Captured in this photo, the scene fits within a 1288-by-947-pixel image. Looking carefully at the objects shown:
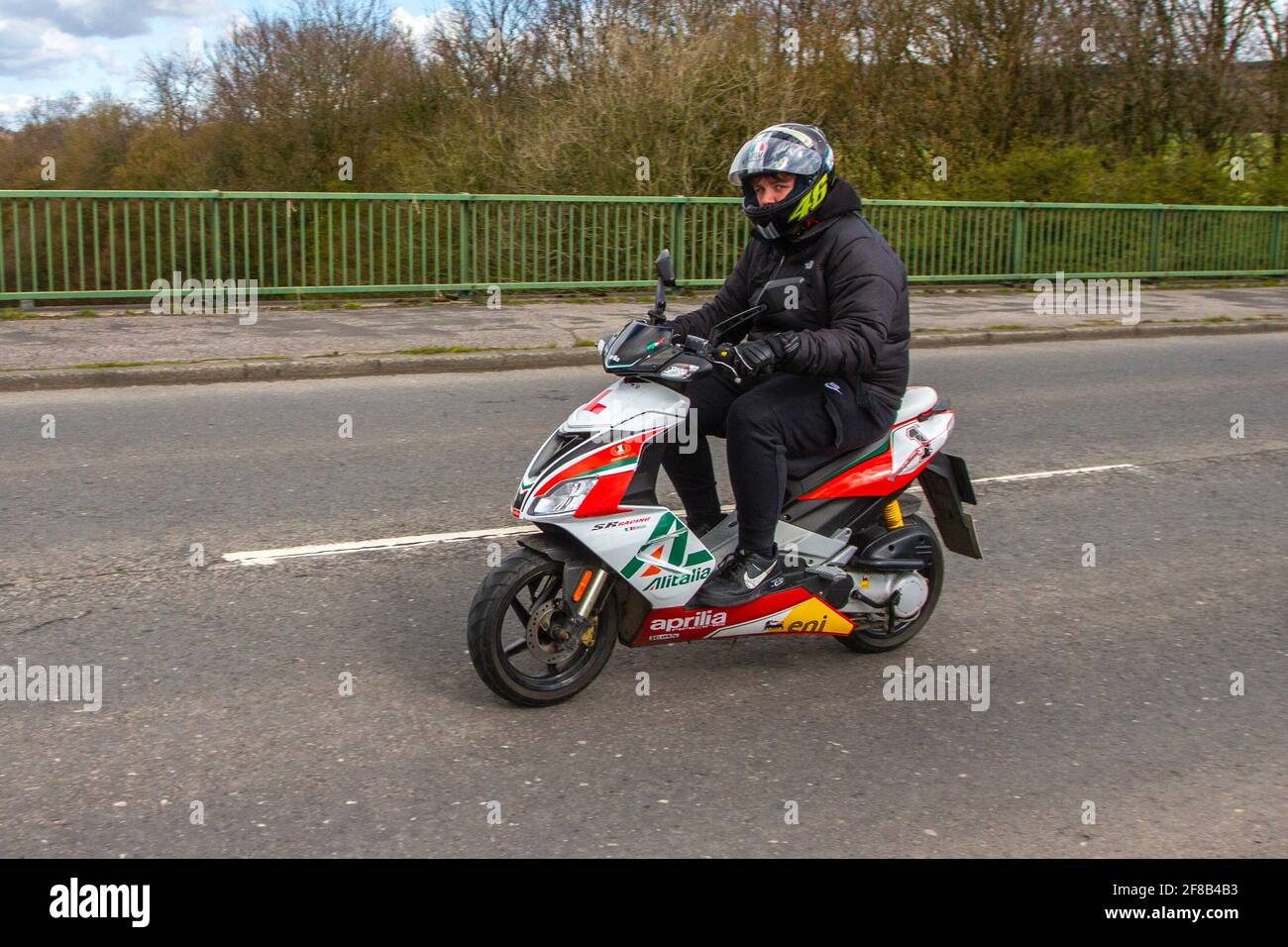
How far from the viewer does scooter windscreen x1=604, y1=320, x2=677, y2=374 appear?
4.42 m

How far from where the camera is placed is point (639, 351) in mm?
4445

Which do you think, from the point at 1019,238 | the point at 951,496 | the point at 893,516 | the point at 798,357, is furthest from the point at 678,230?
the point at 798,357

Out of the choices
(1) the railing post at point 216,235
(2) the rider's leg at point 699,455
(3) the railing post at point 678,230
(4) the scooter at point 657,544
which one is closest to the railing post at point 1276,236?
(3) the railing post at point 678,230

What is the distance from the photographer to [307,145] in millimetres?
28547

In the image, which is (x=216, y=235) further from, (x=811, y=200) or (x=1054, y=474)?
(x=811, y=200)

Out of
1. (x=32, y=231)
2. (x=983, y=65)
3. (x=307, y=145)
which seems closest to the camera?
(x=32, y=231)

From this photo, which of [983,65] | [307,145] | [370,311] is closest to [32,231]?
[370,311]

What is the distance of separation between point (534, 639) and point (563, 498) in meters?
0.48

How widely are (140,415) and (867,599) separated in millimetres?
6290

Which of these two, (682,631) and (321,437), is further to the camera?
(321,437)

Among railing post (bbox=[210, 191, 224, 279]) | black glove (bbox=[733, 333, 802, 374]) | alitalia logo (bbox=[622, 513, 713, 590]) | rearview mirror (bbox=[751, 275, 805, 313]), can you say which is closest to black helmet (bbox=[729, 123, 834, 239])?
rearview mirror (bbox=[751, 275, 805, 313])

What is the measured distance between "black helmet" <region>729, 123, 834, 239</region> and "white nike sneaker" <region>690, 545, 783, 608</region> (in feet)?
3.77

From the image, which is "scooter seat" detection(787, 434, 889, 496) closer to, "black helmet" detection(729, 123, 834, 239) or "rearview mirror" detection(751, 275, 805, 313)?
"rearview mirror" detection(751, 275, 805, 313)
